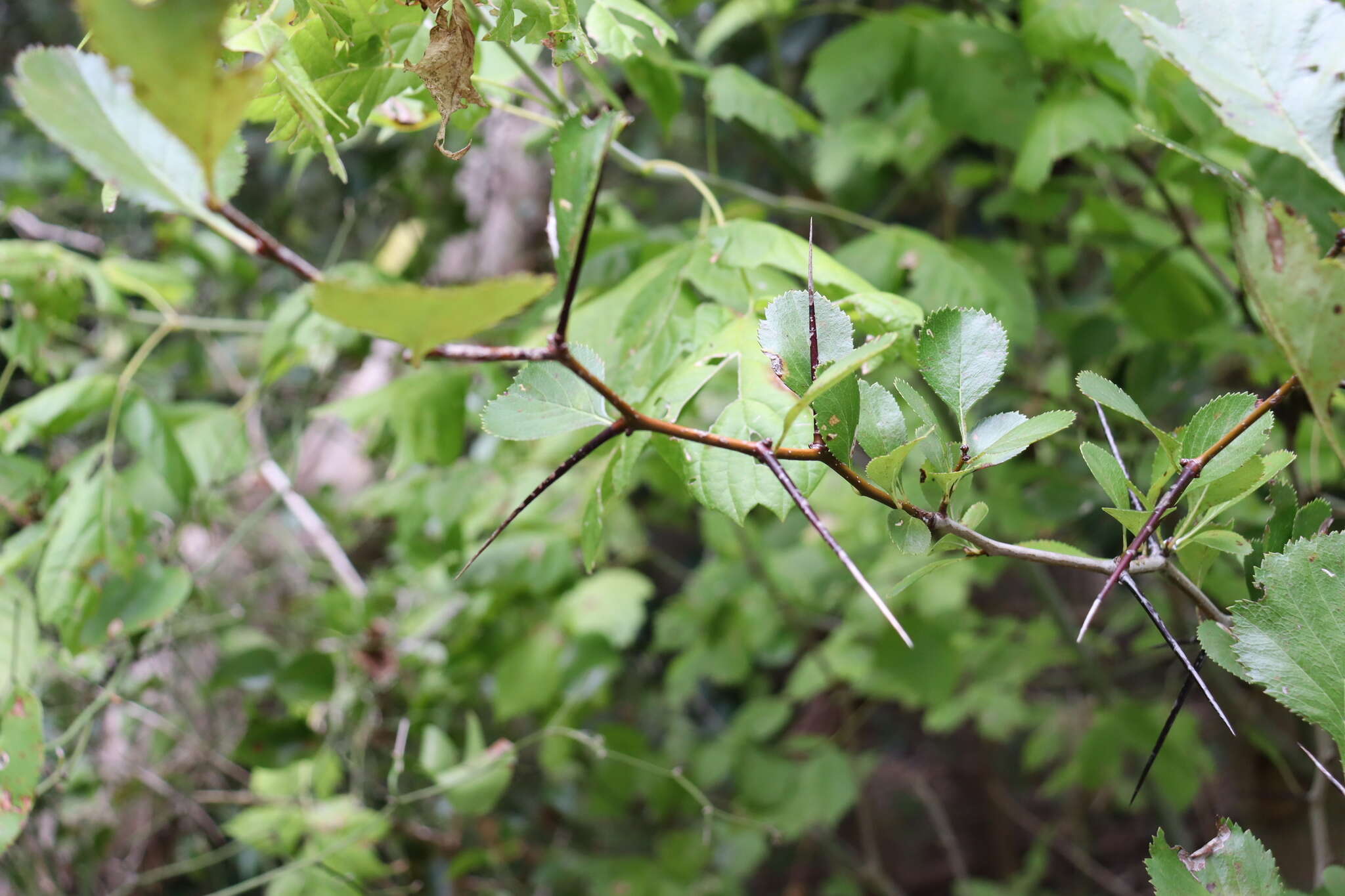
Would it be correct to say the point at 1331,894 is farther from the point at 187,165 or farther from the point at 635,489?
the point at 635,489

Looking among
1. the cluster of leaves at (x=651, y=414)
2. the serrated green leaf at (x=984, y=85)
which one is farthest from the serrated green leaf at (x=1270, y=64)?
the serrated green leaf at (x=984, y=85)

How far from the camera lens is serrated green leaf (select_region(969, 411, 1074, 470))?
35 cm

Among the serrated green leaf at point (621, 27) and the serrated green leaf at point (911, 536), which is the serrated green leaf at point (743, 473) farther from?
the serrated green leaf at point (621, 27)

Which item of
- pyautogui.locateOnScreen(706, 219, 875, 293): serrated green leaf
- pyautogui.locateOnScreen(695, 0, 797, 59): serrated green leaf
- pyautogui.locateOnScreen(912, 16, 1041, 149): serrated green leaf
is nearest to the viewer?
pyautogui.locateOnScreen(706, 219, 875, 293): serrated green leaf

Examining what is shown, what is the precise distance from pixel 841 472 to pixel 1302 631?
8.1 inches

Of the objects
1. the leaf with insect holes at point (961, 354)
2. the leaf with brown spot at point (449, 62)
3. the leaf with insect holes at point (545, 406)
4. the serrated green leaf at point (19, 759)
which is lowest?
the serrated green leaf at point (19, 759)

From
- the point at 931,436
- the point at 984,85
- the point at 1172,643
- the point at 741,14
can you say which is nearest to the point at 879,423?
the point at 931,436

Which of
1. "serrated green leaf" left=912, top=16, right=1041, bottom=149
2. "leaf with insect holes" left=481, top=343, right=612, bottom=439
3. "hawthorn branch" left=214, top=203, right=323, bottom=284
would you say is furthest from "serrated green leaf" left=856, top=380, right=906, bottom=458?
"serrated green leaf" left=912, top=16, right=1041, bottom=149

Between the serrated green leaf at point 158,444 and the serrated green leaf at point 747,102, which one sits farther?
the serrated green leaf at point 158,444

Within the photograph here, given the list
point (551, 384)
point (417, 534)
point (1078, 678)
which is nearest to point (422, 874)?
point (417, 534)

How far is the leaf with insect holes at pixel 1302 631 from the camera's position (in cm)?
35

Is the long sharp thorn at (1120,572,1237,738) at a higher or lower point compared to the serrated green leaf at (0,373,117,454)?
higher

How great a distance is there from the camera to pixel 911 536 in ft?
1.17

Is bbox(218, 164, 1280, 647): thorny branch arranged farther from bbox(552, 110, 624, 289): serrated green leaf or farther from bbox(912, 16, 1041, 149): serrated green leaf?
bbox(912, 16, 1041, 149): serrated green leaf
